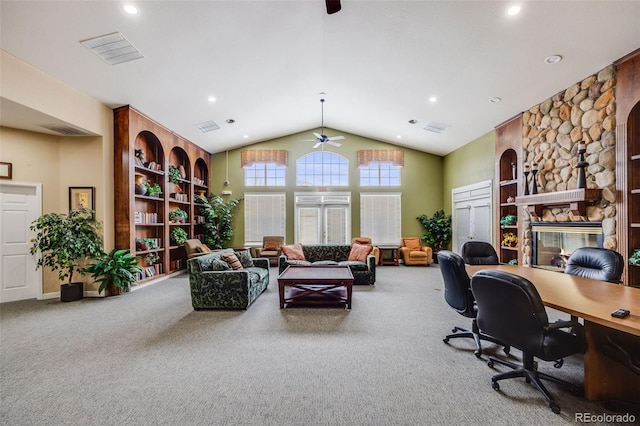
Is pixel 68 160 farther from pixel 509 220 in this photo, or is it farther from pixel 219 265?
pixel 509 220

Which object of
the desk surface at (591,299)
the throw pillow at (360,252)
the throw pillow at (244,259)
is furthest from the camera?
the throw pillow at (360,252)

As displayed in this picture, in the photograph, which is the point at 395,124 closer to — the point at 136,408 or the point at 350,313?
the point at 350,313

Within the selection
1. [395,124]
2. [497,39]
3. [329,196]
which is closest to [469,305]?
[497,39]

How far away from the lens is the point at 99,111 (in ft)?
15.4

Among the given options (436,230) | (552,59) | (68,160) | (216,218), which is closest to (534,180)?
(552,59)

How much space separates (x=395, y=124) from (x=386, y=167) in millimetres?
1924

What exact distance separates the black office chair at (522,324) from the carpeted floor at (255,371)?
0.13m

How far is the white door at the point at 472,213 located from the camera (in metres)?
6.34

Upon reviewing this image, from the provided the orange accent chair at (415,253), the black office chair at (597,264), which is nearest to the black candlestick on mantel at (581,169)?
the black office chair at (597,264)

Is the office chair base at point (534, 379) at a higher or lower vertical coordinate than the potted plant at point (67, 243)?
lower

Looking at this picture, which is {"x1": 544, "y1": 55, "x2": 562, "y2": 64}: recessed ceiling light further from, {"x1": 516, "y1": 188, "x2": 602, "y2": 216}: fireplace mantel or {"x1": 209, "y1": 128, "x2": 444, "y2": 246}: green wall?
{"x1": 209, "y1": 128, "x2": 444, "y2": 246}: green wall

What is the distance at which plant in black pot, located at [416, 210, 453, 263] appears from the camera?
8.15 m

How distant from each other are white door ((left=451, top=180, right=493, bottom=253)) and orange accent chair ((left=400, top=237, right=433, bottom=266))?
0.91m

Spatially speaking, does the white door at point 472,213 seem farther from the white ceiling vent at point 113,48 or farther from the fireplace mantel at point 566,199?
the white ceiling vent at point 113,48
